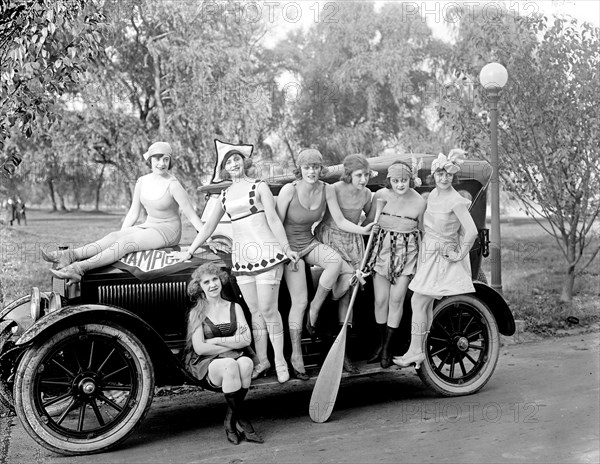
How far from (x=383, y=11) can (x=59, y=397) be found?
88.2ft

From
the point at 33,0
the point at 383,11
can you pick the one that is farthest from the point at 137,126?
the point at 33,0

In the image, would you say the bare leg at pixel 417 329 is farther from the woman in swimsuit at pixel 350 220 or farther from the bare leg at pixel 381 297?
the woman in swimsuit at pixel 350 220

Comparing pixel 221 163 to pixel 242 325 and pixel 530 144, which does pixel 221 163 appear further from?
pixel 530 144

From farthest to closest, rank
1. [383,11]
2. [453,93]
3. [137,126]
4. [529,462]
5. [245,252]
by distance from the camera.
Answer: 1. [383,11]
2. [137,126]
3. [453,93]
4. [245,252]
5. [529,462]

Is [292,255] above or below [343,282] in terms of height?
above

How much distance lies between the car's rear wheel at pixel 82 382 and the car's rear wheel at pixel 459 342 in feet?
7.54

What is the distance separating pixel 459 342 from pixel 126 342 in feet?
8.99

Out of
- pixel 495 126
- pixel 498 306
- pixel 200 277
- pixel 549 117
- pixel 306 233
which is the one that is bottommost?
pixel 498 306

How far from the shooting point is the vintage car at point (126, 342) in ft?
15.2

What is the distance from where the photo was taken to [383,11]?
29.2 meters

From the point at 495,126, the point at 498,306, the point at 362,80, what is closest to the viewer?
the point at 498,306

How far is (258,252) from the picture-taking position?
517 cm

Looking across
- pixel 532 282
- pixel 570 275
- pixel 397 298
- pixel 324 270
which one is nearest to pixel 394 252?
pixel 397 298

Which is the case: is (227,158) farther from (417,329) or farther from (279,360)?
(417,329)
